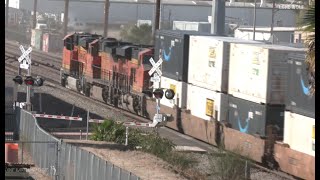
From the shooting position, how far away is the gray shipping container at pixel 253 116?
26.2 m

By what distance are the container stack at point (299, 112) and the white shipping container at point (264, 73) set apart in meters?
0.91

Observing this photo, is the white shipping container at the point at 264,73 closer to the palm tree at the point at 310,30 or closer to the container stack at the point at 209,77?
the container stack at the point at 209,77

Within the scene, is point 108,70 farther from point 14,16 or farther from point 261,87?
point 14,16

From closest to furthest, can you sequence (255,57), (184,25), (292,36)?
1. (255,57)
2. (292,36)
3. (184,25)

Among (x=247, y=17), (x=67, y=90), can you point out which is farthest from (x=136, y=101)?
(x=247, y=17)

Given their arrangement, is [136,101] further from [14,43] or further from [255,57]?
[14,43]

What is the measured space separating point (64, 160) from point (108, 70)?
21.8 meters

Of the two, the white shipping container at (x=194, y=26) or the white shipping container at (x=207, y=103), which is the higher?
A: the white shipping container at (x=194, y=26)

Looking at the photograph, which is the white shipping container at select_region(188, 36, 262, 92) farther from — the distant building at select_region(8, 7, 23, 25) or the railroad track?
the distant building at select_region(8, 7, 23, 25)

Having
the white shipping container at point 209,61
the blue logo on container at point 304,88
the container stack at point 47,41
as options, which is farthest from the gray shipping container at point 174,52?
the container stack at point 47,41

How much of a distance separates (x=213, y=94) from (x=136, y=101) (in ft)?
28.4

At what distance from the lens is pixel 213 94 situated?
30812 millimetres

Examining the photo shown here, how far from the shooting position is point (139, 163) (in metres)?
24.2

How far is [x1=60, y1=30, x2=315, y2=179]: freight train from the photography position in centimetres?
2492
